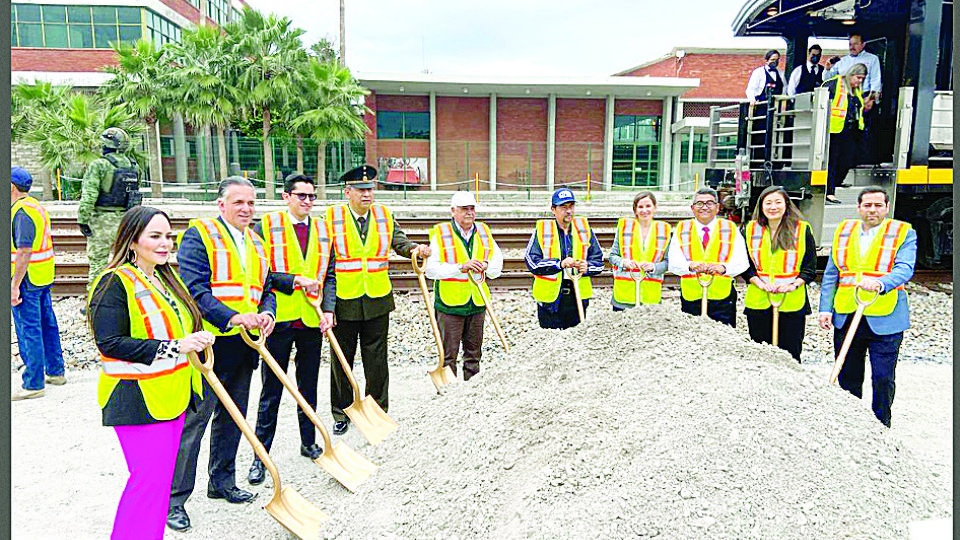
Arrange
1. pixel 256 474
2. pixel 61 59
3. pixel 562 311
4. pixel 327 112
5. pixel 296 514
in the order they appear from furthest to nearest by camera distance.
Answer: pixel 61 59, pixel 327 112, pixel 562 311, pixel 256 474, pixel 296 514

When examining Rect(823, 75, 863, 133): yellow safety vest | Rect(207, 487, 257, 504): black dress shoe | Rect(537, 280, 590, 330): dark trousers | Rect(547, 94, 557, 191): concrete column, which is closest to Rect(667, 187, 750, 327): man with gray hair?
Rect(537, 280, 590, 330): dark trousers

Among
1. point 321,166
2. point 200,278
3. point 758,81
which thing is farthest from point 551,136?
point 200,278

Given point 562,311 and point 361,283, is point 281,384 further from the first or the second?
point 562,311

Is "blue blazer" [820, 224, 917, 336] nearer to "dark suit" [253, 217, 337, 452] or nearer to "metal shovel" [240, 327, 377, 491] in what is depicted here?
"metal shovel" [240, 327, 377, 491]

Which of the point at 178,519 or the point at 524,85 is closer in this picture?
the point at 178,519

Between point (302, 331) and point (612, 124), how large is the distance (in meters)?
26.5

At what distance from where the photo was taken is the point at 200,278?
3875mm

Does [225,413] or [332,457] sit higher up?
[225,413]

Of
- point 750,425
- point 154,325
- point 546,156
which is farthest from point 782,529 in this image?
point 546,156

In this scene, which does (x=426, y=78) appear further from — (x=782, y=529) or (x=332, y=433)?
(x=782, y=529)

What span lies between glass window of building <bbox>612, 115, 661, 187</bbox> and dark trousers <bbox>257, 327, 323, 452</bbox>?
2534 cm

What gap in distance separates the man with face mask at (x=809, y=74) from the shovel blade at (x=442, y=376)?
7.17 m

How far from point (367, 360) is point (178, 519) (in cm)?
175

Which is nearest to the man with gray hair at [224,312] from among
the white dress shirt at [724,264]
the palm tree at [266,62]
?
the white dress shirt at [724,264]
